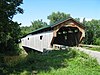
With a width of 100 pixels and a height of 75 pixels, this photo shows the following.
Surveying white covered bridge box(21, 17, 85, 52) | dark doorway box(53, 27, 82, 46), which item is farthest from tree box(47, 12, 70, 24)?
dark doorway box(53, 27, 82, 46)

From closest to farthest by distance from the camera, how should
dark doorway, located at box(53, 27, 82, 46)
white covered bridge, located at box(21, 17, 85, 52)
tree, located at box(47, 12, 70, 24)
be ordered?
1. white covered bridge, located at box(21, 17, 85, 52)
2. dark doorway, located at box(53, 27, 82, 46)
3. tree, located at box(47, 12, 70, 24)

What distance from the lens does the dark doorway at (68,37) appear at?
1317 inches

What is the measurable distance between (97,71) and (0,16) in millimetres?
12108

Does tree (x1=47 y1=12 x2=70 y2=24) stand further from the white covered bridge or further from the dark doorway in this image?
the dark doorway

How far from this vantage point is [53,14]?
4067 inches

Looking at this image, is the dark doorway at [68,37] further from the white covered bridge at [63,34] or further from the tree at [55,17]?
the tree at [55,17]

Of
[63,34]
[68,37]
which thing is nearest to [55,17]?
[63,34]

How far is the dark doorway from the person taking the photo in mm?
33453

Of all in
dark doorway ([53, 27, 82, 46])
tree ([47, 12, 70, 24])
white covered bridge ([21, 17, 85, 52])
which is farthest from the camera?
tree ([47, 12, 70, 24])

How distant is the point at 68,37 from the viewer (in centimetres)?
3581

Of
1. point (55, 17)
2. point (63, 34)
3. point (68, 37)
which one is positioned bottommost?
point (68, 37)

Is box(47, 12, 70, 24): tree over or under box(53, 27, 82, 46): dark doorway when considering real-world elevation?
over

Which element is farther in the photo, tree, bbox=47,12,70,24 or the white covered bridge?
tree, bbox=47,12,70,24

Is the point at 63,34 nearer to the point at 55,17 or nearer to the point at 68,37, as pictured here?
the point at 68,37
